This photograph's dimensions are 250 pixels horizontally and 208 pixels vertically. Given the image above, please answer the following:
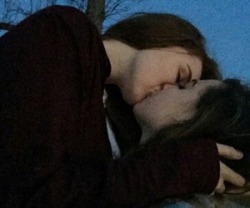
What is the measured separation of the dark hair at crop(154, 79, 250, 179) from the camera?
2246 millimetres

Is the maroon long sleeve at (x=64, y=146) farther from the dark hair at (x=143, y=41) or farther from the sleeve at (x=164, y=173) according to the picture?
the dark hair at (x=143, y=41)

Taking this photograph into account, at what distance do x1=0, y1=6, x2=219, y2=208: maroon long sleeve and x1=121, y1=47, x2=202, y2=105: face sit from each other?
0.56 ft

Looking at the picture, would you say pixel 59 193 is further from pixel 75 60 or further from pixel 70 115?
pixel 75 60

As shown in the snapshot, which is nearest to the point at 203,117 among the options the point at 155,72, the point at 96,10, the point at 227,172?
the point at 227,172

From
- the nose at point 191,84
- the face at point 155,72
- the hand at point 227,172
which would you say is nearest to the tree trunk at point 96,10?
the face at point 155,72

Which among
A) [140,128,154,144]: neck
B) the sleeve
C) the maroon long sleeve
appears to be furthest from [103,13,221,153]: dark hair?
the sleeve

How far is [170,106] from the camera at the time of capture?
2301 mm

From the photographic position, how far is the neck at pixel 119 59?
2582 mm

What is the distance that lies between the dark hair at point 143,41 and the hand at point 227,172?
1.41 ft

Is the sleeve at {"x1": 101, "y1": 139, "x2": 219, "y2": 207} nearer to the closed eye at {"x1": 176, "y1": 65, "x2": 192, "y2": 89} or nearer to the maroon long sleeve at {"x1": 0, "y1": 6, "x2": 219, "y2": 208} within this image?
the maroon long sleeve at {"x1": 0, "y1": 6, "x2": 219, "y2": 208}

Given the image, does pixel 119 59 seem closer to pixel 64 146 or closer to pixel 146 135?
pixel 146 135

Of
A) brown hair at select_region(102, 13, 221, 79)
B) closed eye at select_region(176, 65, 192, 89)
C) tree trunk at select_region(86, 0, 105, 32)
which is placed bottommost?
tree trunk at select_region(86, 0, 105, 32)

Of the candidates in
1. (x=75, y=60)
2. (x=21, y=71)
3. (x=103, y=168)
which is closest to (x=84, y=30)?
(x=75, y=60)

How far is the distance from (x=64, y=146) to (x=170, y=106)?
1.02ft
